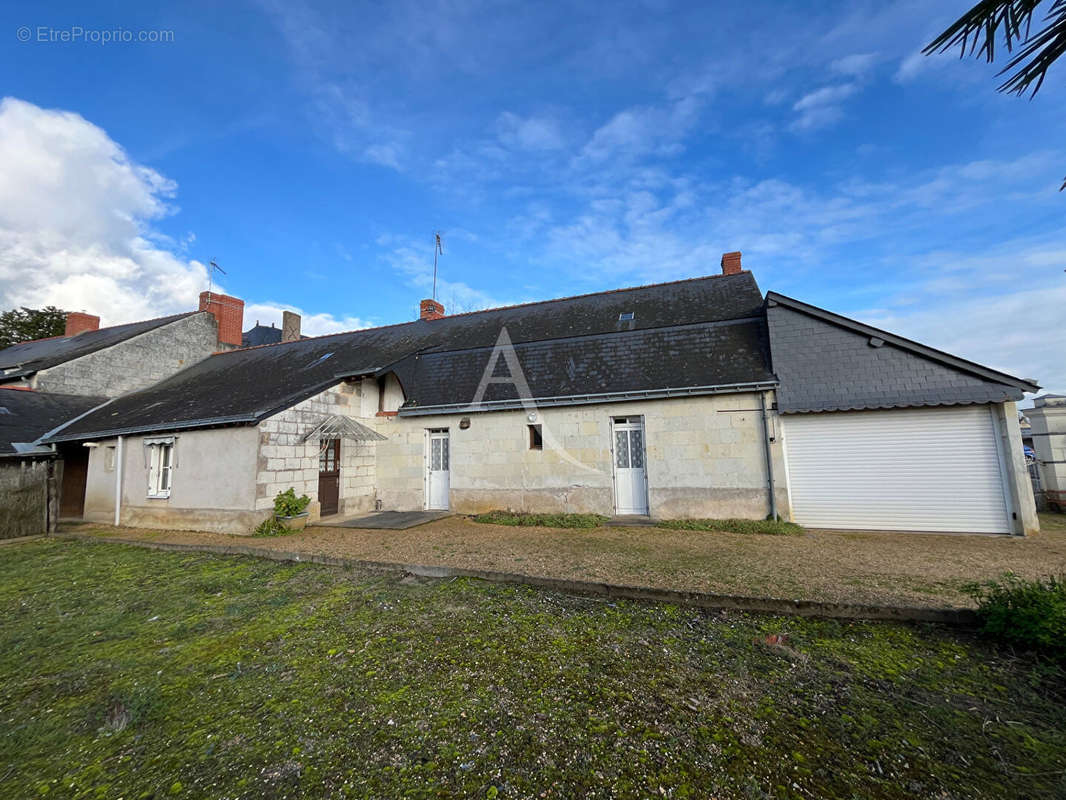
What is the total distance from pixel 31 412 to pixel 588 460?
14.7m

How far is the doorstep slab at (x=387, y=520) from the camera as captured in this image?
30.4ft

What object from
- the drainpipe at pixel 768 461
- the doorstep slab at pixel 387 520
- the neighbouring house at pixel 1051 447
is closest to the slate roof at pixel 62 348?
the doorstep slab at pixel 387 520

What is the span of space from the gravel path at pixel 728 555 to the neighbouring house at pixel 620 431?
0.85 metres

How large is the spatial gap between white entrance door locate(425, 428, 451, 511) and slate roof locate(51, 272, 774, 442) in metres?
1.06

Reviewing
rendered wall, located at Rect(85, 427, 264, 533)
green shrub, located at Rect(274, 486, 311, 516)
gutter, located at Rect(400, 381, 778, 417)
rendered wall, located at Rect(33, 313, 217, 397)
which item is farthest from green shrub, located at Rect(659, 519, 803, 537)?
rendered wall, located at Rect(33, 313, 217, 397)

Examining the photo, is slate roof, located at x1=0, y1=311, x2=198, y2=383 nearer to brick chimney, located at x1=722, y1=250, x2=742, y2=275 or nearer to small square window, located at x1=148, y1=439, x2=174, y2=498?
small square window, located at x1=148, y1=439, x2=174, y2=498

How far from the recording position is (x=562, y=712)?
265 centimetres

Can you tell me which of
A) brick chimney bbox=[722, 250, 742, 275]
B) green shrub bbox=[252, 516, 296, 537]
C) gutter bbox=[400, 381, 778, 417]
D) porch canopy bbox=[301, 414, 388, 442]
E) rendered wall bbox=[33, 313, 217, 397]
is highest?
brick chimney bbox=[722, 250, 742, 275]

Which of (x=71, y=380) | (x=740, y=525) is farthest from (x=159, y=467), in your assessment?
(x=740, y=525)

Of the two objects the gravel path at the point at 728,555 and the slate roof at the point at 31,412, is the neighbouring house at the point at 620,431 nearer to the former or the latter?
the slate roof at the point at 31,412

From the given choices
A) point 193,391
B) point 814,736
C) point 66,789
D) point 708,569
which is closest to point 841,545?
point 708,569

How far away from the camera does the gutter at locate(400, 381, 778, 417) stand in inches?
354

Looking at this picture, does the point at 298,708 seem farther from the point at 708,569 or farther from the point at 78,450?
the point at 78,450

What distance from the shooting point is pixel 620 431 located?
394 inches
